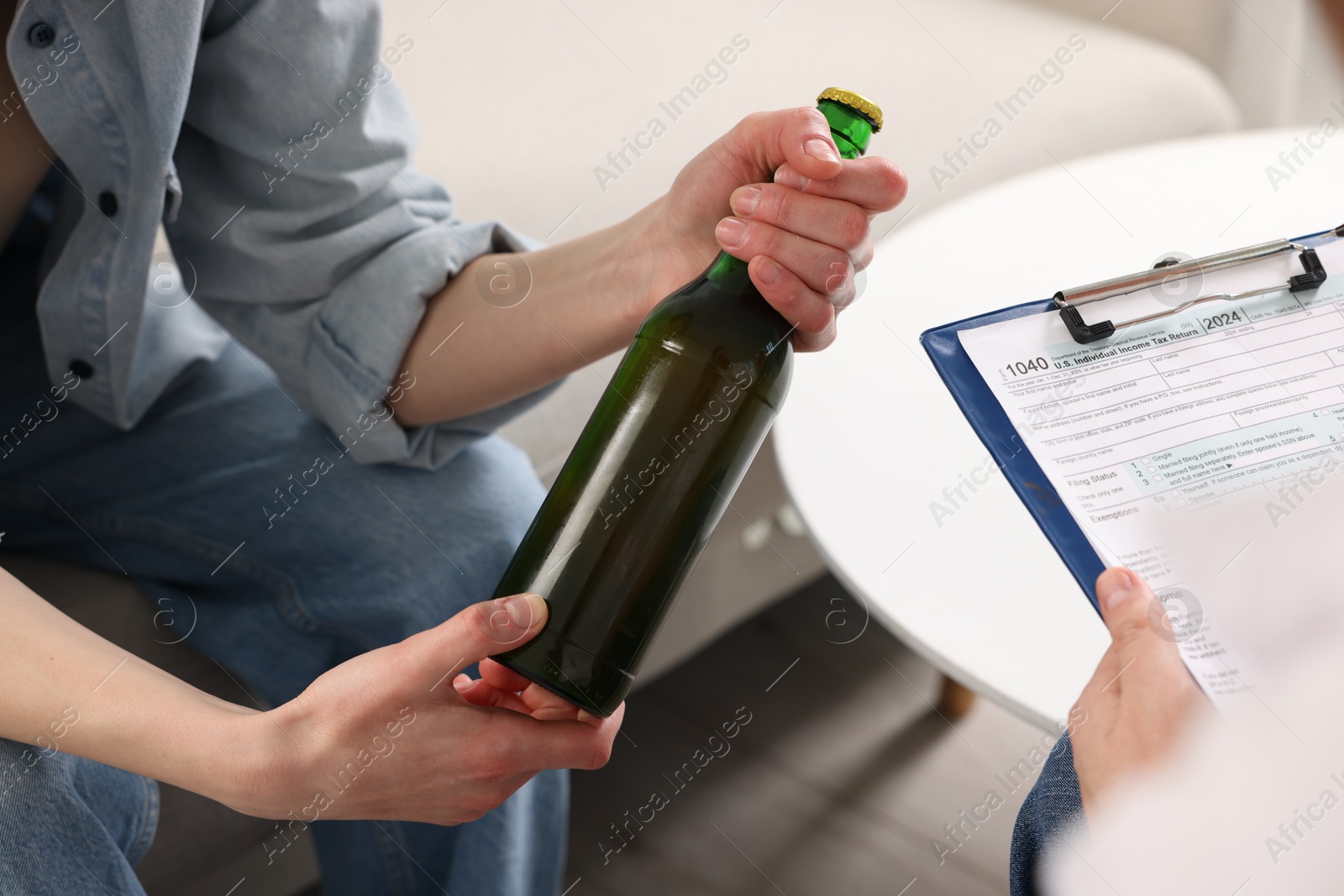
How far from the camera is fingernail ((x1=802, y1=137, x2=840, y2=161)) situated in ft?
1.71

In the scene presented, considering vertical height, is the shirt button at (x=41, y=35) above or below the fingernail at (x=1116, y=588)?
above

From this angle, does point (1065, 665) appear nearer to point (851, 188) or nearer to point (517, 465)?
point (851, 188)

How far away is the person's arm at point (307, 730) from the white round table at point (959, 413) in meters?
0.25

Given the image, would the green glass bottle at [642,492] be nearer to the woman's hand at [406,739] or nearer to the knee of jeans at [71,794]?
the woman's hand at [406,739]

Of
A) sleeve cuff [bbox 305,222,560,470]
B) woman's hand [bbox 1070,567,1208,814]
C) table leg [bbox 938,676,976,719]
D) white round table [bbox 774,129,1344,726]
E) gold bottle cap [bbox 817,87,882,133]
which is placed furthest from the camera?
table leg [bbox 938,676,976,719]

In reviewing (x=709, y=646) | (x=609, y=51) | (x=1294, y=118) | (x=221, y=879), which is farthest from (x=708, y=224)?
(x=1294, y=118)

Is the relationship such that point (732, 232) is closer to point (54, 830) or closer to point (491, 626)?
point (491, 626)

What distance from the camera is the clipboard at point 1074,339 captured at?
51 cm

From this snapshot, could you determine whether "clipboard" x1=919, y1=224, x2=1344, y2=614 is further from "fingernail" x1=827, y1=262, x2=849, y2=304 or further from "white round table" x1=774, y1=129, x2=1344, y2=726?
"white round table" x1=774, y1=129, x2=1344, y2=726

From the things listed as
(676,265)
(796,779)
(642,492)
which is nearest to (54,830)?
(642,492)

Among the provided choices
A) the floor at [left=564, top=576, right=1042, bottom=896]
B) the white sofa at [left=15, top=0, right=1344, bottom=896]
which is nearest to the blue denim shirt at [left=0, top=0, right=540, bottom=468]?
the white sofa at [left=15, top=0, right=1344, bottom=896]

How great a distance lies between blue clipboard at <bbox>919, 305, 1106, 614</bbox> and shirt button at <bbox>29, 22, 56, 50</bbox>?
616 millimetres

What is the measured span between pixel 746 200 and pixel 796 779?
2.81ft

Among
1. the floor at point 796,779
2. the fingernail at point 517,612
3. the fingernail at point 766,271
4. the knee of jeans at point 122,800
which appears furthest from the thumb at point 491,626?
the floor at point 796,779
